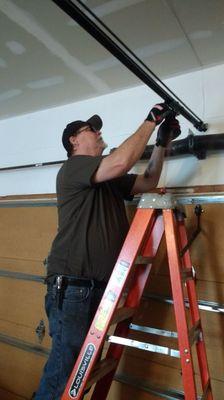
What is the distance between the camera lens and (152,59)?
65.7 inches

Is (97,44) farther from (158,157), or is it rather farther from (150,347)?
(150,347)

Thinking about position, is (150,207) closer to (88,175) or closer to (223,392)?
(88,175)

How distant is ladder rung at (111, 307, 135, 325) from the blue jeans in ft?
0.35

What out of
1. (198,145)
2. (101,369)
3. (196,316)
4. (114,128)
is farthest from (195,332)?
(114,128)

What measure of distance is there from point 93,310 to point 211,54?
4.58 ft

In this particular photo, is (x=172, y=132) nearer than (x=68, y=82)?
Yes

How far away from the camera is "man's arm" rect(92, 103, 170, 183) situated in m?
1.25

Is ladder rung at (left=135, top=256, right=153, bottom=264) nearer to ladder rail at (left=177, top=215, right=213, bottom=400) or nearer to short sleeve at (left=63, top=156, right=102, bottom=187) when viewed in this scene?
A: ladder rail at (left=177, top=215, right=213, bottom=400)

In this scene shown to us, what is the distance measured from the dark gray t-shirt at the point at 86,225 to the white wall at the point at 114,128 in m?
0.49

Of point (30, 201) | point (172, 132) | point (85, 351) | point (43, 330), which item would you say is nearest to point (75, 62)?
point (172, 132)

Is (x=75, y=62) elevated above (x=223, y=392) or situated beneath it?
elevated above

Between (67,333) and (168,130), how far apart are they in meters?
1.02

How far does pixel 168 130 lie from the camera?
1.48 meters

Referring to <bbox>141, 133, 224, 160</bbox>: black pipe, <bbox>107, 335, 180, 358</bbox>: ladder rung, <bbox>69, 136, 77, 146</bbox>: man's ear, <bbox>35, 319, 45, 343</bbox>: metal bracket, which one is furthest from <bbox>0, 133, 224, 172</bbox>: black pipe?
<bbox>35, 319, 45, 343</bbox>: metal bracket
